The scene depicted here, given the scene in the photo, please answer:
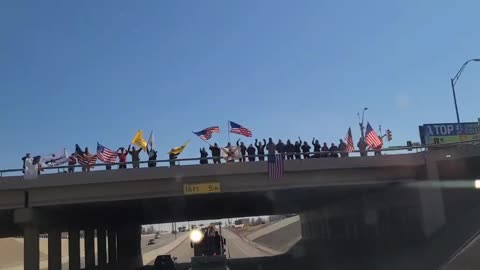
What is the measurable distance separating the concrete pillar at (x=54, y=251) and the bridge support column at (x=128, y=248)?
22233 millimetres

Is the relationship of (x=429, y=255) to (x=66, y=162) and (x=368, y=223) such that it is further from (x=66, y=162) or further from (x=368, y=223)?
(x=66, y=162)

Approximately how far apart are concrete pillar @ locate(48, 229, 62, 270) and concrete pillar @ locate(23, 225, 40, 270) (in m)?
3.82

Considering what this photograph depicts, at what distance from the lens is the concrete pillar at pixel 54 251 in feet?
106

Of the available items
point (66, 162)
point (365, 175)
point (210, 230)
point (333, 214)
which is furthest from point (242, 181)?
point (333, 214)

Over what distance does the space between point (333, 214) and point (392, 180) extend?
2000 cm

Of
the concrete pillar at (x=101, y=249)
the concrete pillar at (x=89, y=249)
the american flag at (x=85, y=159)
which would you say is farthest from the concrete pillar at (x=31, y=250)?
the concrete pillar at (x=101, y=249)

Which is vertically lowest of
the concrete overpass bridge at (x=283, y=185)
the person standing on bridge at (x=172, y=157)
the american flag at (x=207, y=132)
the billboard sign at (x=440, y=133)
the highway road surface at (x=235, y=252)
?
the highway road surface at (x=235, y=252)

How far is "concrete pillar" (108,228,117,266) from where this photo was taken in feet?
185

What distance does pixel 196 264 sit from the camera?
2695 cm

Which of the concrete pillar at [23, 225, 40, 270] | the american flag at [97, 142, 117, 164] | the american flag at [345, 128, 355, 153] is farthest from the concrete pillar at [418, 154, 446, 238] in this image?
the concrete pillar at [23, 225, 40, 270]

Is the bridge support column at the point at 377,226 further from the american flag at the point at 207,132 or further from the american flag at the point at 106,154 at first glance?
the american flag at the point at 106,154

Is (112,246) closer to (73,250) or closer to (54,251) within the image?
(73,250)

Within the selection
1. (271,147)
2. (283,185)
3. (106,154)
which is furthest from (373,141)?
(106,154)

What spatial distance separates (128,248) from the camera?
6488cm
